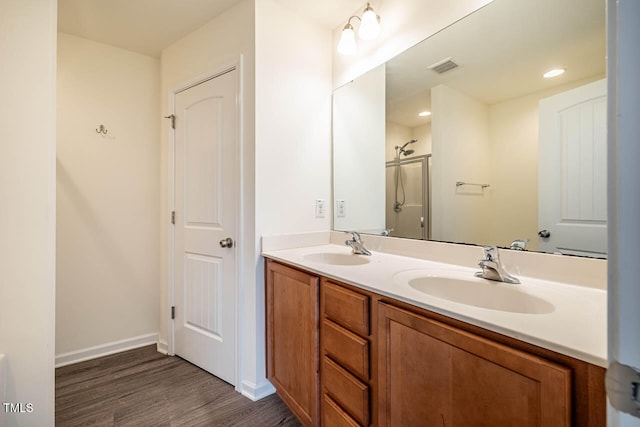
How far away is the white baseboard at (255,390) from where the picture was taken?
160 cm

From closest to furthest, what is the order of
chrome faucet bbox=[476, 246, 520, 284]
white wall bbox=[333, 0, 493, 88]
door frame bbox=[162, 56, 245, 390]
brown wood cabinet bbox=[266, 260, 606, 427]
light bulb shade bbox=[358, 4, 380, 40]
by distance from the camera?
1. brown wood cabinet bbox=[266, 260, 606, 427]
2. chrome faucet bbox=[476, 246, 520, 284]
3. white wall bbox=[333, 0, 493, 88]
4. light bulb shade bbox=[358, 4, 380, 40]
5. door frame bbox=[162, 56, 245, 390]

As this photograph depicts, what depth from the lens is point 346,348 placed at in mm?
1051

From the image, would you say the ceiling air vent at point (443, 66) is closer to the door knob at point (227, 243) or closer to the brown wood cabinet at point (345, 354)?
the brown wood cabinet at point (345, 354)

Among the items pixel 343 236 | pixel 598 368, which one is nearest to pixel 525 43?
pixel 598 368

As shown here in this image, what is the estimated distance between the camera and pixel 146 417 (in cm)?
146

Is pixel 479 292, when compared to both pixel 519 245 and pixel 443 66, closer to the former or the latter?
pixel 519 245

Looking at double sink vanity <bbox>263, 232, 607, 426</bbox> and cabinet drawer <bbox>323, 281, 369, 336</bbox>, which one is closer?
double sink vanity <bbox>263, 232, 607, 426</bbox>

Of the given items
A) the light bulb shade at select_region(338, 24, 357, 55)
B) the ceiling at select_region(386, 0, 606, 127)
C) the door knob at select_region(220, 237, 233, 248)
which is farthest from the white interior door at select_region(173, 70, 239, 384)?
the ceiling at select_region(386, 0, 606, 127)

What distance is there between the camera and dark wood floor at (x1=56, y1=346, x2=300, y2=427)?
144 cm

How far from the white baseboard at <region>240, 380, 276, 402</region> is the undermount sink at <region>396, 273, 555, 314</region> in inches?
45.9

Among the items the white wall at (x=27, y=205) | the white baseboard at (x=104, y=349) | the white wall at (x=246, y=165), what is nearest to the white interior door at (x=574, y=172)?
the white wall at (x=246, y=165)

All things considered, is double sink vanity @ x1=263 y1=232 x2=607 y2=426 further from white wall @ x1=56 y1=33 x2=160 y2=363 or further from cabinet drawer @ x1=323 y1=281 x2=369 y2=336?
white wall @ x1=56 y1=33 x2=160 y2=363

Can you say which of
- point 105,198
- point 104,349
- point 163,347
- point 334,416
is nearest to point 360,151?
point 334,416

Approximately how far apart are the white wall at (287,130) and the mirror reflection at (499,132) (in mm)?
368
